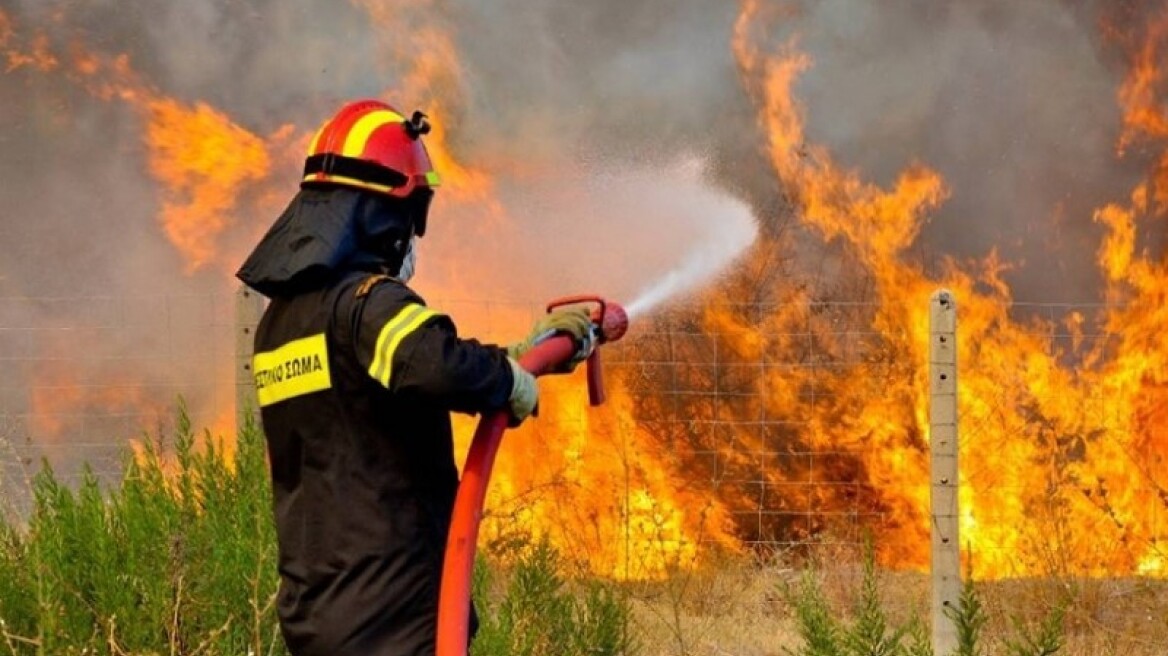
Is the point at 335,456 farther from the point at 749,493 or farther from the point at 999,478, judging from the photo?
the point at 749,493

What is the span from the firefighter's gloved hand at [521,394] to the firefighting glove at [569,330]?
0.17m

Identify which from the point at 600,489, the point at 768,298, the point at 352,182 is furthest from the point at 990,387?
the point at 352,182

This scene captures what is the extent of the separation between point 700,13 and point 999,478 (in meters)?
4.56

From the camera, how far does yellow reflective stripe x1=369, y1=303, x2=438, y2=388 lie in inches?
100

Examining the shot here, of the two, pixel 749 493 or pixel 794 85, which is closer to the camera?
pixel 749 493

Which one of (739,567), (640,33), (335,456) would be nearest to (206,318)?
(640,33)

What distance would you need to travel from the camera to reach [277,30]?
10.2 meters

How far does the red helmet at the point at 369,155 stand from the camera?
2.81m

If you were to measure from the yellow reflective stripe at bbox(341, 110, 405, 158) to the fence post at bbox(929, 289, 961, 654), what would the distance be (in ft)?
11.3

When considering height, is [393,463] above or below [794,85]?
below

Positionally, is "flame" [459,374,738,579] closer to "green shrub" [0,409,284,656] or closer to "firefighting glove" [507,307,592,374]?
"green shrub" [0,409,284,656]

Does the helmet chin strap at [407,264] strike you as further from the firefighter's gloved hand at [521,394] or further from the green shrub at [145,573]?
the green shrub at [145,573]

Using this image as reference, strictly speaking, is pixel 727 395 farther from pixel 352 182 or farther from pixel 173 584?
pixel 352 182

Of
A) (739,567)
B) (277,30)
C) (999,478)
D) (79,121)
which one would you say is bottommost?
(739,567)
